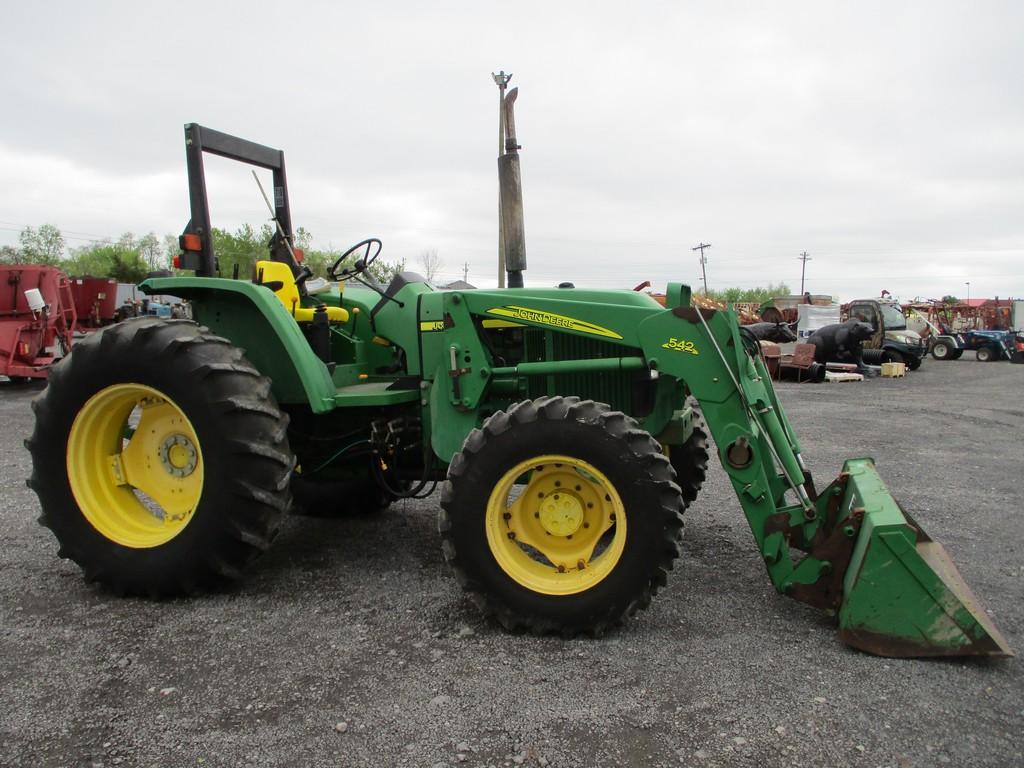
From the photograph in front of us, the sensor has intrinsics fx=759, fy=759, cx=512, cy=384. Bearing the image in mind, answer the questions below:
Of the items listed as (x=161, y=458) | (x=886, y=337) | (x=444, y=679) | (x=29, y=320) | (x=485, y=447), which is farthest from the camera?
(x=886, y=337)

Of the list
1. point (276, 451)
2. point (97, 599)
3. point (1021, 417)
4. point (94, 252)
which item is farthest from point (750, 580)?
point (94, 252)

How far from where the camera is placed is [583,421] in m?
3.14

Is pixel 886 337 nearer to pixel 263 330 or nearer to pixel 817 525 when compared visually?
pixel 817 525

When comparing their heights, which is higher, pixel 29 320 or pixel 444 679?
pixel 29 320

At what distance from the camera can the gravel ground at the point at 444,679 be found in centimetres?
237

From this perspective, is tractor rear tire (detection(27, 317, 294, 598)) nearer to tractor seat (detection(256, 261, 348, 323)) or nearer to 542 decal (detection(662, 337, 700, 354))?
tractor seat (detection(256, 261, 348, 323))

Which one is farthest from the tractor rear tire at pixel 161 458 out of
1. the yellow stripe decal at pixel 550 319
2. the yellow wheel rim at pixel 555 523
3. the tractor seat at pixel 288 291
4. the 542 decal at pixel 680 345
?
the 542 decal at pixel 680 345

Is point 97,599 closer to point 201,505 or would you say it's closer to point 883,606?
point 201,505

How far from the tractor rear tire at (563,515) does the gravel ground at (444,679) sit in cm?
16

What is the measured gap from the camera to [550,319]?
12.3 feet

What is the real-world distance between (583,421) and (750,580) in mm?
1396

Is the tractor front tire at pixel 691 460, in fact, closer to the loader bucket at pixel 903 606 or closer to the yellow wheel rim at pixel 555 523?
the yellow wheel rim at pixel 555 523

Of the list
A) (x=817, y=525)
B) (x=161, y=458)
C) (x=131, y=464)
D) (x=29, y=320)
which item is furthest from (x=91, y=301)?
(x=817, y=525)

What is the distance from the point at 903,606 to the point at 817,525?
501 millimetres
